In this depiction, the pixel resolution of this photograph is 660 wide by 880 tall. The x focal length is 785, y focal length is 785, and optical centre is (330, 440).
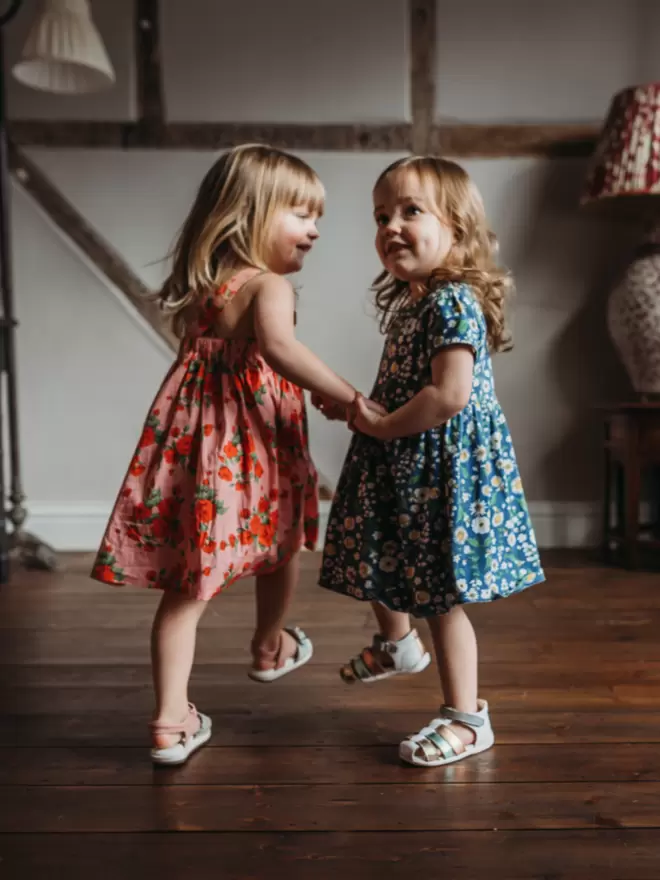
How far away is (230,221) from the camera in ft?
3.99

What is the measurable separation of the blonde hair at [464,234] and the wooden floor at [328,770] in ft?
2.17

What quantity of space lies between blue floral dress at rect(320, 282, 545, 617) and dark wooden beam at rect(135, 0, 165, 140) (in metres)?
1.79

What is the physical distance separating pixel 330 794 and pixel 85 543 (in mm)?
1831

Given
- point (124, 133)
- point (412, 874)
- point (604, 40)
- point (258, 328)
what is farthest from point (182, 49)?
point (412, 874)

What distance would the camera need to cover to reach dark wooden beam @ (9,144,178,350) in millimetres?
2648

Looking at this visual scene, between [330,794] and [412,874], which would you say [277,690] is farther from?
[412,874]

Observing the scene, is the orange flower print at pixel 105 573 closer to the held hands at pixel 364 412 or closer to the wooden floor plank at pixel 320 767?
the wooden floor plank at pixel 320 767

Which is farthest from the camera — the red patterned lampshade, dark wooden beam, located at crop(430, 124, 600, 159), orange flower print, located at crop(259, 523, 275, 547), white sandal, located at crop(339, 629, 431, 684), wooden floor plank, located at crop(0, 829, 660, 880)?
dark wooden beam, located at crop(430, 124, 600, 159)

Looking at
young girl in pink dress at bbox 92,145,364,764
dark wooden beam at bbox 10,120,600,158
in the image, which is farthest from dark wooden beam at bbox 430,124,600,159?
young girl in pink dress at bbox 92,145,364,764

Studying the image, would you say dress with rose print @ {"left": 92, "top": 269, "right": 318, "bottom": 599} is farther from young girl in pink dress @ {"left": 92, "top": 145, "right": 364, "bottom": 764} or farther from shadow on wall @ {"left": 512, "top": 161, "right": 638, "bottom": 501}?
shadow on wall @ {"left": 512, "top": 161, "right": 638, "bottom": 501}

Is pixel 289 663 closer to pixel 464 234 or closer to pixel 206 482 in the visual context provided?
pixel 206 482

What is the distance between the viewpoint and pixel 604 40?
2.59 meters

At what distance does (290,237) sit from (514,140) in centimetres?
165

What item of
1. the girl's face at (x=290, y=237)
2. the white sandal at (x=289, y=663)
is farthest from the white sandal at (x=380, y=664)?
the girl's face at (x=290, y=237)
